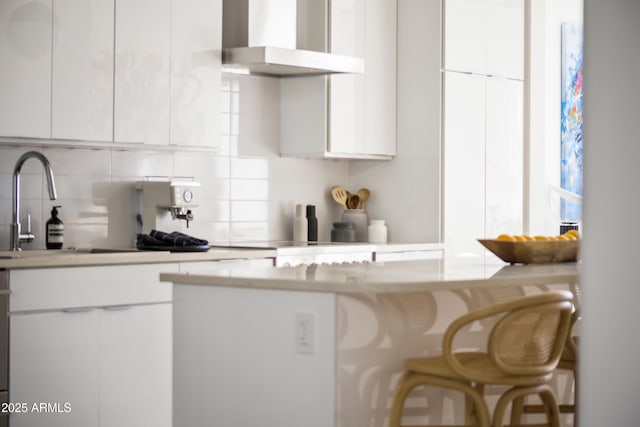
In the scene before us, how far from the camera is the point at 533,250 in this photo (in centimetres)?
326

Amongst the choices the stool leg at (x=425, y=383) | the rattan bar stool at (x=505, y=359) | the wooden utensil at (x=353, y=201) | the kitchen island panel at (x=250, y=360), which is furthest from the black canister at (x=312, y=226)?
the stool leg at (x=425, y=383)

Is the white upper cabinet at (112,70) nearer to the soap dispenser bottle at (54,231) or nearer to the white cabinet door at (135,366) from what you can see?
the soap dispenser bottle at (54,231)

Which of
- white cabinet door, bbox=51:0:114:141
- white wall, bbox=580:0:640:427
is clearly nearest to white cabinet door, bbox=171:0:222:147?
white cabinet door, bbox=51:0:114:141

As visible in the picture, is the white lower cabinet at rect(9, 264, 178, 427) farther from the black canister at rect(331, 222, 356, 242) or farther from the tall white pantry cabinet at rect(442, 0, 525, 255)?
the tall white pantry cabinet at rect(442, 0, 525, 255)

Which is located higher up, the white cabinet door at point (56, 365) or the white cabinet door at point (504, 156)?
the white cabinet door at point (504, 156)

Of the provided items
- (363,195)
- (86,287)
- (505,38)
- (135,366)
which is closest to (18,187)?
(86,287)

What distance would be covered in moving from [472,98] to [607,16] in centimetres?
501

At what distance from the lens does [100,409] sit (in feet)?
12.3

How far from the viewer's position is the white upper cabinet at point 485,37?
18.1 ft

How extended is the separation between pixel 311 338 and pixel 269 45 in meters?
2.68

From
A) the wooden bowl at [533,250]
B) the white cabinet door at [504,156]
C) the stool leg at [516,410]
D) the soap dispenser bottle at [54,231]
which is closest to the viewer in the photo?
the stool leg at [516,410]

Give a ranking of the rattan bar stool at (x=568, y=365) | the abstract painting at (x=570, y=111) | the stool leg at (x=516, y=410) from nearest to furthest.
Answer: the stool leg at (x=516, y=410), the rattan bar stool at (x=568, y=365), the abstract painting at (x=570, y=111)

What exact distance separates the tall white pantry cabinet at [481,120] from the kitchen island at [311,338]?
2.54 metres

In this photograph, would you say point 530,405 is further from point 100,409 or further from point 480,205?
point 480,205
